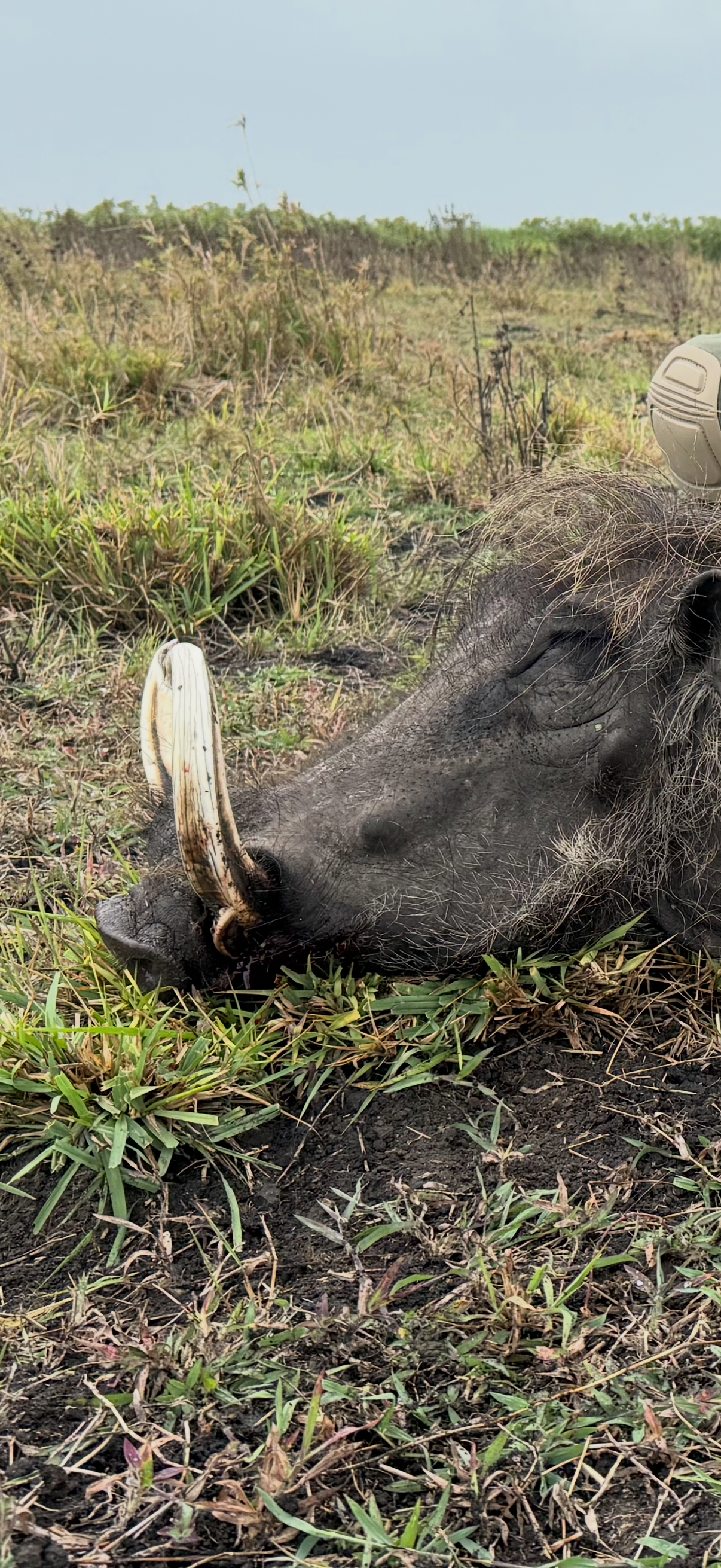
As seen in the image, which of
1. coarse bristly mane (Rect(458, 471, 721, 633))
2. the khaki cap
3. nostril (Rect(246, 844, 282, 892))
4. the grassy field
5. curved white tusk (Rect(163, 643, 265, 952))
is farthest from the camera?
the khaki cap

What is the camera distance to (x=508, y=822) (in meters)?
2.20

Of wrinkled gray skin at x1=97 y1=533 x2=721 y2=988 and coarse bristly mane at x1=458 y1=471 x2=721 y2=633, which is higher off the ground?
coarse bristly mane at x1=458 y1=471 x2=721 y2=633

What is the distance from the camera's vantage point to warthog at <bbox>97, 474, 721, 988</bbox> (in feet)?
7.11

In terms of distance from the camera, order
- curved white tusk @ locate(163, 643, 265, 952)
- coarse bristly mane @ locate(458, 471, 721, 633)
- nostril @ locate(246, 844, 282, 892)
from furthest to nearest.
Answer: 1. coarse bristly mane @ locate(458, 471, 721, 633)
2. nostril @ locate(246, 844, 282, 892)
3. curved white tusk @ locate(163, 643, 265, 952)

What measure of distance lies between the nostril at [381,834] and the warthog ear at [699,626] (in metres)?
0.57

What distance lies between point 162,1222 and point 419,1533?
0.61 metres

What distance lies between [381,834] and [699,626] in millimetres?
645

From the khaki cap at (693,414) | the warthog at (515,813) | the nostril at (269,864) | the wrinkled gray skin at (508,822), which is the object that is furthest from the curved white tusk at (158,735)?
the khaki cap at (693,414)

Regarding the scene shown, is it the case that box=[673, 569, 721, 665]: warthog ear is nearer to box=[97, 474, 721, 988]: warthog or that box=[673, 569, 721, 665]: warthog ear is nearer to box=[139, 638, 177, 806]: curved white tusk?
box=[97, 474, 721, 988]: warthog

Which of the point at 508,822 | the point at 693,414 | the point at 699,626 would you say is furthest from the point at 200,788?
the point at 693,414

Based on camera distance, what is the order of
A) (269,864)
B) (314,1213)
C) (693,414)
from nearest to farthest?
(314,1213), (269,864), (693,414)

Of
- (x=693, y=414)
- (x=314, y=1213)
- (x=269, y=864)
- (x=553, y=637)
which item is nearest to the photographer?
(x=314, y=1213)

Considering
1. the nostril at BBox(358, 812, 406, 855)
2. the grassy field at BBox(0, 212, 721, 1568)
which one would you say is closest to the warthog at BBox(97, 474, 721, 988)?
the nostril at BBox(358, 812, 406, 855)

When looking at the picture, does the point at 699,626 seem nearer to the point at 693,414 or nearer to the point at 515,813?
the point at 515,813
